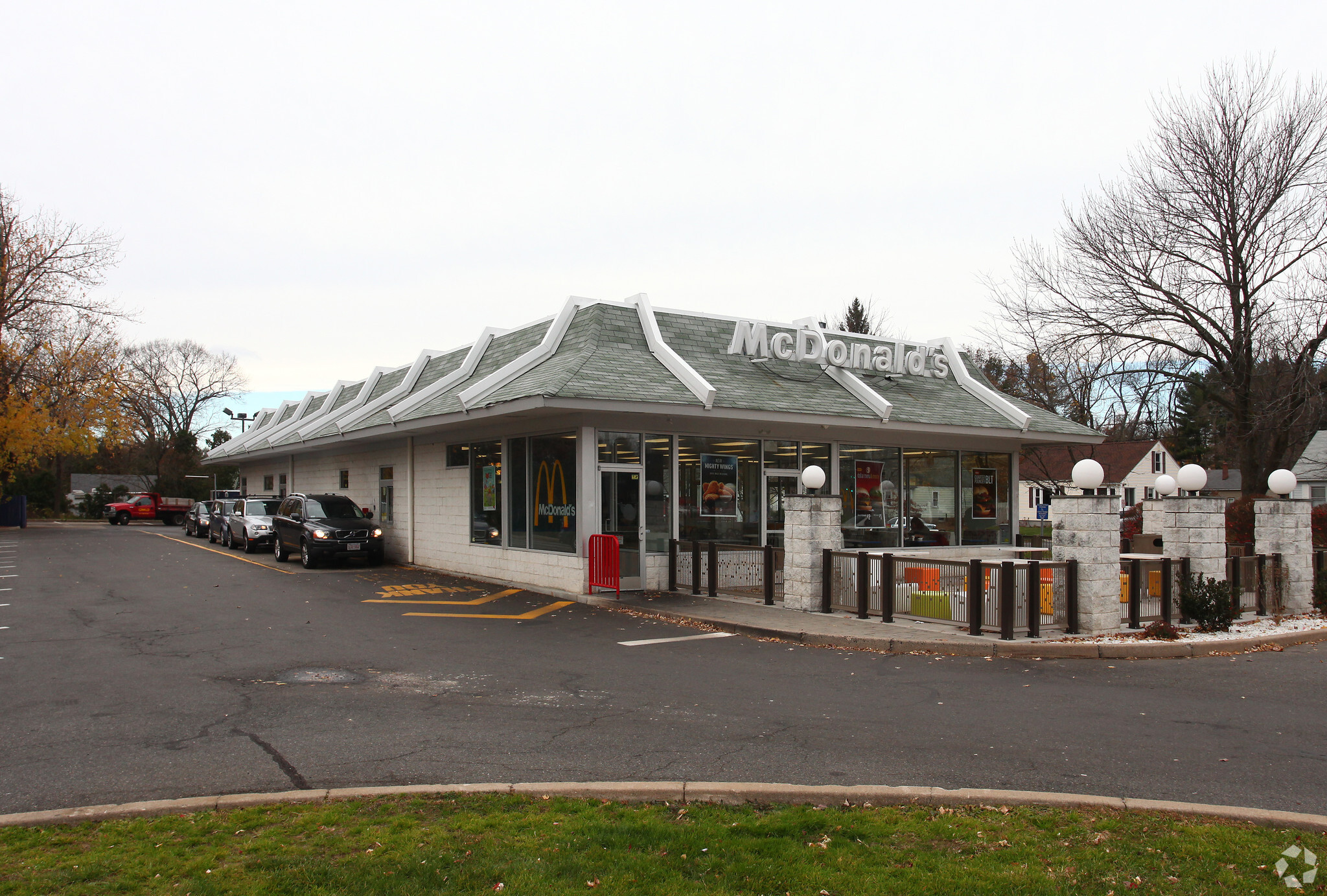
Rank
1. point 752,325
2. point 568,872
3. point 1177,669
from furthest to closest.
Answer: point 752,325
point 1177,669
point 568,872

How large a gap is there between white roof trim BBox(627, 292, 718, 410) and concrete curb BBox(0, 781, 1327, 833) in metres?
10.3

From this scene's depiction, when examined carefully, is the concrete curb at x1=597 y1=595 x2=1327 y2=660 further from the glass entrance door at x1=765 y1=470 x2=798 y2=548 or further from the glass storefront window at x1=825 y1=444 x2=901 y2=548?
the glass storefront window at x1=825 y1=444 x2=901 y2=548

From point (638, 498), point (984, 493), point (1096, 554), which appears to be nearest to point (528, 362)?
point (638, 498)

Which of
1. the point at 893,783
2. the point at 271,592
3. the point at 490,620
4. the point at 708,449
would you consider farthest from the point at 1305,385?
the point at 271,592

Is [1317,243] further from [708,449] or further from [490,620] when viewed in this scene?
[490,620]

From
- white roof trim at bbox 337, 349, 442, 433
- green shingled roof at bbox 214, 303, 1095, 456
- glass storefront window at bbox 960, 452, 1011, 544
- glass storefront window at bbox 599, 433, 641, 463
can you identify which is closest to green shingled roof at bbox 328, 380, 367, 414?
white roof trim at bbox 337, 349, 442, 433

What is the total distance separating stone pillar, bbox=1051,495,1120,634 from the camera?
445 inches

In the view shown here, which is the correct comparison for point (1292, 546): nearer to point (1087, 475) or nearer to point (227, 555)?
point (1087, 475)

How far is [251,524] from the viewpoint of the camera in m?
25.9

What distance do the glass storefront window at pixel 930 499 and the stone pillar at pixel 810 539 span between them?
6.57 meters

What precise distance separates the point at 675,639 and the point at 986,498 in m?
12.0

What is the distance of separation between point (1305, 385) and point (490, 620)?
22.3 meters

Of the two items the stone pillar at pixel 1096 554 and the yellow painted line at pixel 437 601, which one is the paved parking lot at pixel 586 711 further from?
the yellow painted line at pixel 437 601

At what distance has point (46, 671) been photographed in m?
9.05
